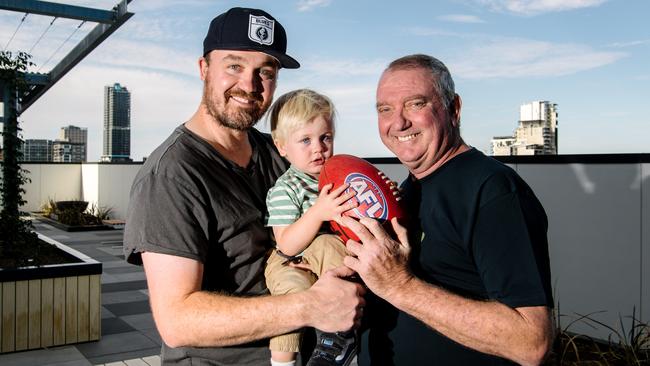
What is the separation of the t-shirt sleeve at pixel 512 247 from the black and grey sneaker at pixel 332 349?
2.12 ft

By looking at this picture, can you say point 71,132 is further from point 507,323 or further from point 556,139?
point 507,323

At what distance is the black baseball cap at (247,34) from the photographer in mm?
2416

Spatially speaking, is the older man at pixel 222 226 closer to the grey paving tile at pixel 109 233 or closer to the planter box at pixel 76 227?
the grey paving tile at pixel 109 233

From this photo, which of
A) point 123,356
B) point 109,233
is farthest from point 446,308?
point 109,233

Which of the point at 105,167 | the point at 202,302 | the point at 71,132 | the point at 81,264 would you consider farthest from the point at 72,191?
the point at 71,132

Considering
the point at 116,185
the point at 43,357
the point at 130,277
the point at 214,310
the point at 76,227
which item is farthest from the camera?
the point at 116,185

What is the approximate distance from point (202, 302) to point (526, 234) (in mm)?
1192

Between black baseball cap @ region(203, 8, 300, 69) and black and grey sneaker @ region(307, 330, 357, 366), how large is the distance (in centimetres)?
122

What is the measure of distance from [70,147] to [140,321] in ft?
261

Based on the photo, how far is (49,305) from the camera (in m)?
6.98

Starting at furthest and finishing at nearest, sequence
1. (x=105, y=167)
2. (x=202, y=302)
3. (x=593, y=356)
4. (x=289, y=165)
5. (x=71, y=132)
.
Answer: (x=71, y=132)
(x=105, y=167)
(x=593, y=356)
(x=289, y=165)
(x=202, y=302)

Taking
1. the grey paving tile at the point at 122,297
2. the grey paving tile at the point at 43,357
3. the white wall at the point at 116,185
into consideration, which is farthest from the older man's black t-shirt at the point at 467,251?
the white wall at the point at 116,185

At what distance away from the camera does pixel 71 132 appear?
114500 millimetres

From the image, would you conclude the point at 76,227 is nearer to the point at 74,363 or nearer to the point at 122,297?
the point at 122,297
